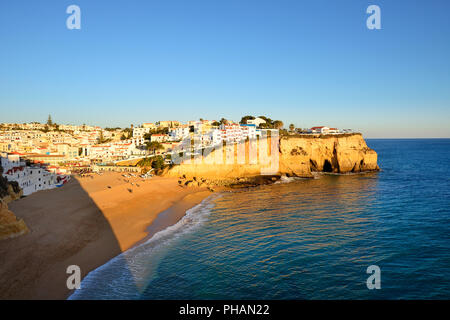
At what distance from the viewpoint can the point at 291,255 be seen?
61.8 ft

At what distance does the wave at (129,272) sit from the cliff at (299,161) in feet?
101

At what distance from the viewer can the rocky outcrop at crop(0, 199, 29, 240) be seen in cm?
1945

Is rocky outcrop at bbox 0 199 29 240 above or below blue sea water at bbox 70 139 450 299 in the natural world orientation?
above

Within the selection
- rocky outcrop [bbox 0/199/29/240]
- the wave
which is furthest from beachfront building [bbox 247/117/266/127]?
rocky outcrop [bbox 0/199/29/240]

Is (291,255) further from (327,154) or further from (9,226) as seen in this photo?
(327,154)

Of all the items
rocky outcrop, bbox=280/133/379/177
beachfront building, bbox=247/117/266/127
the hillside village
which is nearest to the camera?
the hillside village

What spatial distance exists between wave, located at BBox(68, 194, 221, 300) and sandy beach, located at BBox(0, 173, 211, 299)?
2.59ft

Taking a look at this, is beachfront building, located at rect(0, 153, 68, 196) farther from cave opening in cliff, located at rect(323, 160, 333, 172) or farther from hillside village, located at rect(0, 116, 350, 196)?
cave opening in cliff, located at rect(323, 160, 333, 172)

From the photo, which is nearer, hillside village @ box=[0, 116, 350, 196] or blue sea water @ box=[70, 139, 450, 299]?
blue sea water @ box=[70, 139, 450, 299]

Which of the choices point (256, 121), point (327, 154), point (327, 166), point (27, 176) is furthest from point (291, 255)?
point (256, 121)

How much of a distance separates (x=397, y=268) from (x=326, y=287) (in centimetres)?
523

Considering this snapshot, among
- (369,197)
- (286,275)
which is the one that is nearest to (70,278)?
(286,275)

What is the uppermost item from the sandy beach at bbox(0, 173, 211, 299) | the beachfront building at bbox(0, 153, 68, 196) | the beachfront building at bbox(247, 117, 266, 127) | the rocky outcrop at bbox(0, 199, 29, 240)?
the beachfront building at bbox(247, 117, 266, 127)

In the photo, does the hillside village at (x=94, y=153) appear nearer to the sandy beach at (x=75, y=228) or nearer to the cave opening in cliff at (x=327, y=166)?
the sandy beach at (x=75, y=228)
